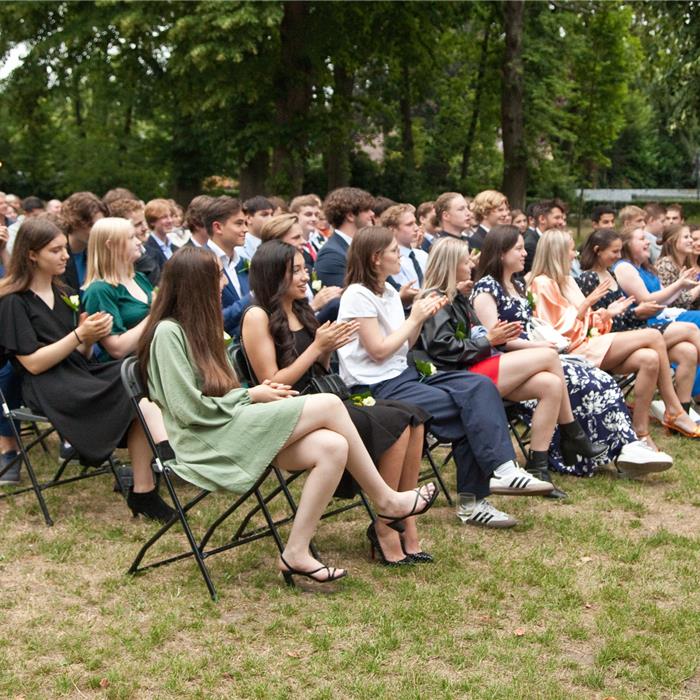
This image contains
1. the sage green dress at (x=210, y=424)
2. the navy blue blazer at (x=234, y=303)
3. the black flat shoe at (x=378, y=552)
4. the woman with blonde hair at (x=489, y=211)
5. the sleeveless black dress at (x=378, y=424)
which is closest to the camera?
the sage green dress at (x=210, y=424)

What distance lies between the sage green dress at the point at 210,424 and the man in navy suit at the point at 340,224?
10.0 ft

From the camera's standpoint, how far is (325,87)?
23625 millimetres

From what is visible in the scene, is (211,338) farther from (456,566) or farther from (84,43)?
(84,43)

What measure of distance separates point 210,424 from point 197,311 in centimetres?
53

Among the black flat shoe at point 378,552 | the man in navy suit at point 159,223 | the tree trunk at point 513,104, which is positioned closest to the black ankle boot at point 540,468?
the black flat shoe at point 378,552

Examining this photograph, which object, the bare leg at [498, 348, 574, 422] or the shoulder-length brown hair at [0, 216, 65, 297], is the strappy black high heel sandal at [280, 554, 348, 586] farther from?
the shoulder-length brown hair at [0, 216, 65, 297]

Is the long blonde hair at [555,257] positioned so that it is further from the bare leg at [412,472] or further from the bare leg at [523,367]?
the bare leg at [412,472]

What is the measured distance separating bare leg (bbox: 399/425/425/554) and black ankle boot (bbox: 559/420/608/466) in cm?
186


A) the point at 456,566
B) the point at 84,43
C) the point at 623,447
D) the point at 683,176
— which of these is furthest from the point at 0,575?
the point at 683,176

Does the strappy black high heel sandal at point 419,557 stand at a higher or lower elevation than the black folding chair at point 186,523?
lower

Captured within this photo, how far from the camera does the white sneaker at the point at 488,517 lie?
588 cm

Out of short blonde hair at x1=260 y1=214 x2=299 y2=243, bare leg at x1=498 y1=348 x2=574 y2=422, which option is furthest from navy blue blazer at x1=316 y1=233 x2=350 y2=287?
bare leg at x1=498 y1=348 x2=574 y2=422

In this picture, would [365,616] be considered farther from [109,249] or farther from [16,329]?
[109,249]

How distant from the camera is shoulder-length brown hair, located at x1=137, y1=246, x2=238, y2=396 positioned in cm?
477
